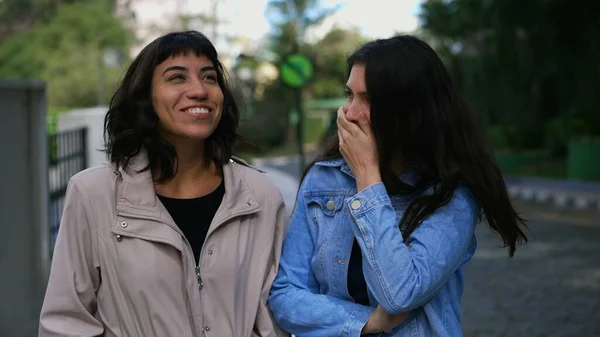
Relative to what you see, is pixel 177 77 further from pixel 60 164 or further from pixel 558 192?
pixel 558 192

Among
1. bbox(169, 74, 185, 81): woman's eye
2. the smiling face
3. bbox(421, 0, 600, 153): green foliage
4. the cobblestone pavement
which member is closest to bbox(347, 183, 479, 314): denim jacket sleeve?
the smiling face

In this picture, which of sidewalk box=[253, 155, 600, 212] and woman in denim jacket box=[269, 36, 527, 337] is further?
sidewalk box=[253, 155, 600, 212]

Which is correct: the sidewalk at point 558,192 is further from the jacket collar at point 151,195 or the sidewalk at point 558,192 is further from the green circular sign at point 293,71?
the jacket collar at point 151,195

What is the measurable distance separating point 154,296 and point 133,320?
87 millimetres

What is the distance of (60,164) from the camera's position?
7.27 meters

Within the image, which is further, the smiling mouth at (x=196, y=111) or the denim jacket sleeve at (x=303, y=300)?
the smiling mouth at (x=196, y=111)

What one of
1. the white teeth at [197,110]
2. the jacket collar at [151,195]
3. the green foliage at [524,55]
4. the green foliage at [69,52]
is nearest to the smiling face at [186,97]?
the white teeth at [197,110]

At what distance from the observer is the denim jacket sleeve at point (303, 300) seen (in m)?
2.08

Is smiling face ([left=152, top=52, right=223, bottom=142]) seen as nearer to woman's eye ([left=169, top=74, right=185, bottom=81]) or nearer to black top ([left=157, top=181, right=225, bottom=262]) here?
woman's eye ([left=169, top=74, right=185, bottom=81])

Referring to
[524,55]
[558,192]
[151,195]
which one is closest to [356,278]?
[151,195]

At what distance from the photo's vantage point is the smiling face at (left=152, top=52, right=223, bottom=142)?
2.32 m

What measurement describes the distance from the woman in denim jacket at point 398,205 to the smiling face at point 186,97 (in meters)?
0.38

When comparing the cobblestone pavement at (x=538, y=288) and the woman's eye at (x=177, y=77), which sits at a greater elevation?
the woman's eye at (x=177, y=77)

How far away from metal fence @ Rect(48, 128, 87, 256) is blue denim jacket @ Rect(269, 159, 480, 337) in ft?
16.3
